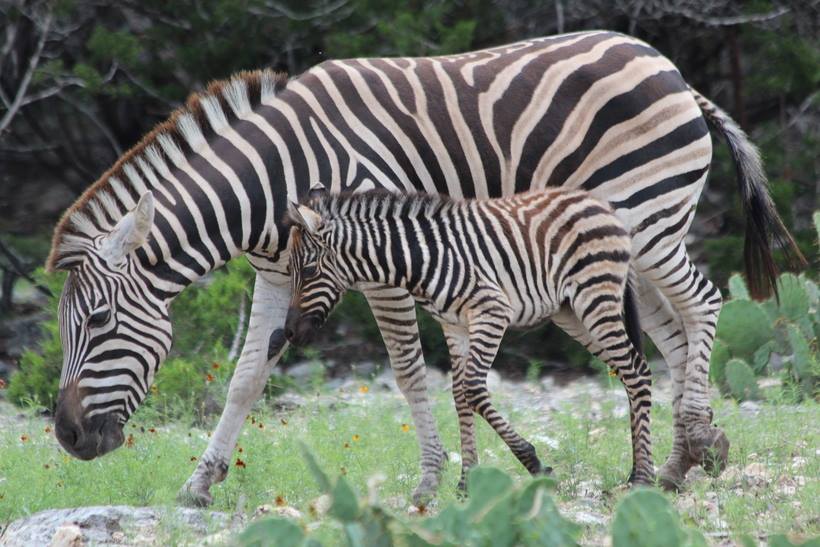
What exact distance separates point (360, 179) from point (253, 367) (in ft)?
4.08

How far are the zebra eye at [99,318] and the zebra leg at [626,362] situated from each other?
232 cm

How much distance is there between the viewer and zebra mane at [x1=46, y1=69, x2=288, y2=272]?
20.4 feet

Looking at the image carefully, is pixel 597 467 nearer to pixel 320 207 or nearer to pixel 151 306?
pixel 320 207

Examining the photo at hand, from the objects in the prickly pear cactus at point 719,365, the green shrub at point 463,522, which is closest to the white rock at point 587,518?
the green shrub at point 463,522

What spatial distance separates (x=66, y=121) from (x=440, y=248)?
9.30 metres

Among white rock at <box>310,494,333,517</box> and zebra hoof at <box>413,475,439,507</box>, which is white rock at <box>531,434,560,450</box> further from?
white rock at <box>310,494,333,517</box>

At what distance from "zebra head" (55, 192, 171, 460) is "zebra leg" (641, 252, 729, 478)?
2787mm

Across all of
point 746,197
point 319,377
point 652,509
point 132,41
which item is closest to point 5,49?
point 132,41

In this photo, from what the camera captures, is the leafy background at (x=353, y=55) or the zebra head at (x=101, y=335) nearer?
the zebra head at (x=101, y=335)

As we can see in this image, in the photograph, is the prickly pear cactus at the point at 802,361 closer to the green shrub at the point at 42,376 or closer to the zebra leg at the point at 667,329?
the zebra leg at the point at 667,329

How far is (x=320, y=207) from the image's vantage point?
243 inches

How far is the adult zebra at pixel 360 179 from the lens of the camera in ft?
20.2

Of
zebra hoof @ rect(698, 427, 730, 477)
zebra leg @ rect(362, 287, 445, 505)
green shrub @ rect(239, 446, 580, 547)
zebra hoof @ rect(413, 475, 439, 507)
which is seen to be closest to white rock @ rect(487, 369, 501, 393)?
zebra leg @ rect(362, 287, 445, 505)

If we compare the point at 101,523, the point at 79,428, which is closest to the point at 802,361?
the point at 79,428
